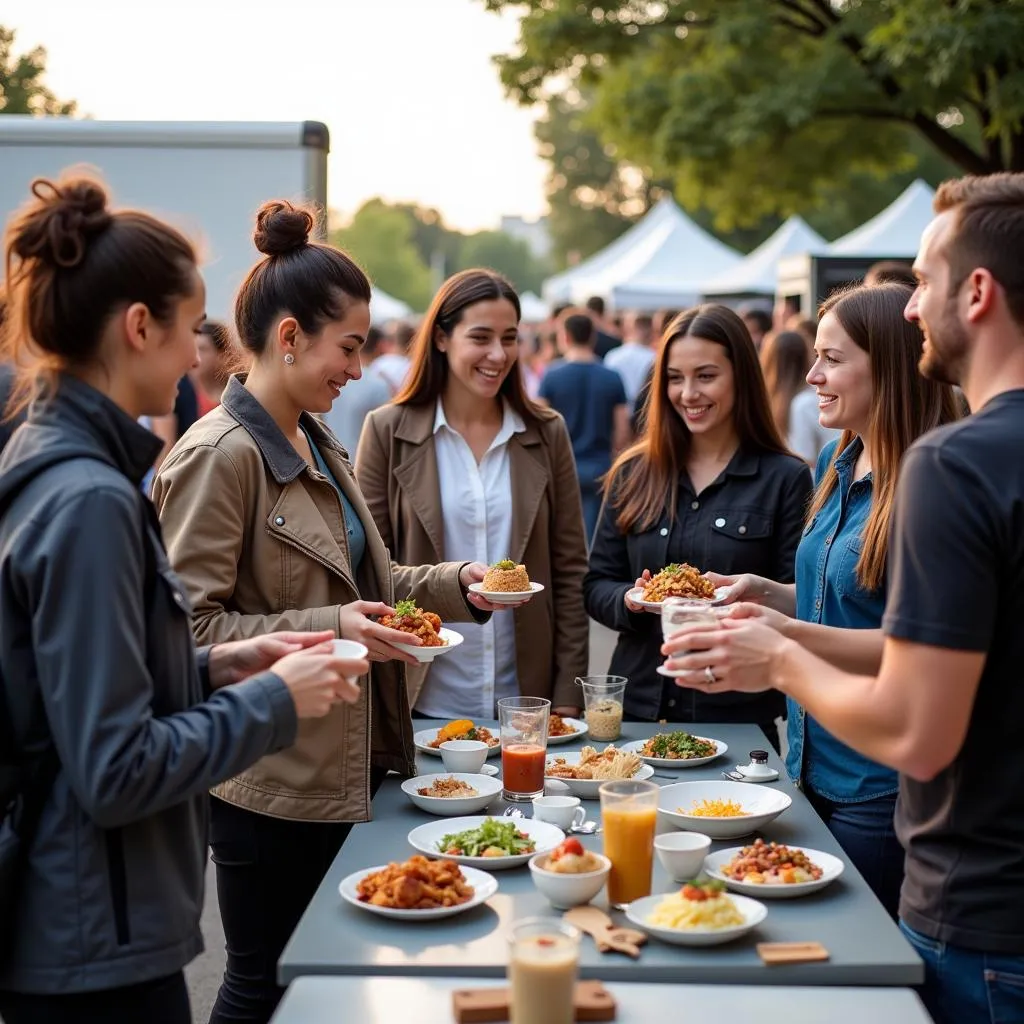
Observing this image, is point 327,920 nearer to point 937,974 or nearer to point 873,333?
point 937,974

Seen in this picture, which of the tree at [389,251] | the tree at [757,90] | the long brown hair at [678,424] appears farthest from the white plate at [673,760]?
the tree at [389,251]

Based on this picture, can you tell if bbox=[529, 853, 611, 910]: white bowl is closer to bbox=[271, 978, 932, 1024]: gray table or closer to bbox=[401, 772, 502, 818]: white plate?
→ bbox=[271, 978, 932, 1024]: gray table

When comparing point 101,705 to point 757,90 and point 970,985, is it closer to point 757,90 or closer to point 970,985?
point 970,985

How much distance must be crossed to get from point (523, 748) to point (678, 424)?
1.58 m

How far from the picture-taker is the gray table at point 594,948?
2.26 m

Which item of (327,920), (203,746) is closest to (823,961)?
(327,920)

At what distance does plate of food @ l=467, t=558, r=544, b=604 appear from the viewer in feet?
12.0

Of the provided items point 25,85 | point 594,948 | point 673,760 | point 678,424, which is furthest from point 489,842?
point 25,85

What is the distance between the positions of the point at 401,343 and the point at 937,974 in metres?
12.3

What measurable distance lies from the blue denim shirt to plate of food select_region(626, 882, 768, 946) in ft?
2.75

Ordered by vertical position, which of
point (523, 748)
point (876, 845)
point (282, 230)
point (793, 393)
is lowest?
point (876, 845)

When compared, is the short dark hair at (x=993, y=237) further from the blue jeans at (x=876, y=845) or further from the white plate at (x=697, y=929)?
the blue jeans at (x=876, y=845)

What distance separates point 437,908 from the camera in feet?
7.98

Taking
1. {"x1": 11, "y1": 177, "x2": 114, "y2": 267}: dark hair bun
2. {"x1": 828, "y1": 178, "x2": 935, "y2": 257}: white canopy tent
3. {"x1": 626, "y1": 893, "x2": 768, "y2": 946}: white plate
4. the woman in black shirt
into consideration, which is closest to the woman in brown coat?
the woman in black shirt
